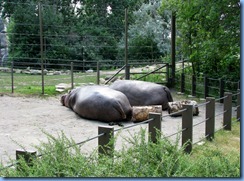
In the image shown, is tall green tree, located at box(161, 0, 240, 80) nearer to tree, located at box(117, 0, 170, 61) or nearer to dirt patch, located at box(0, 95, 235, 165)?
dirt patch, located at box(0, 95, 235, 165)

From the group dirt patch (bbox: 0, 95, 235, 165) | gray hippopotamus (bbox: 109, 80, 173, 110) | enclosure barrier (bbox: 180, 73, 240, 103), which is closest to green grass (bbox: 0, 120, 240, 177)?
dirt patch (bbox: 0, 95, 235, 165)

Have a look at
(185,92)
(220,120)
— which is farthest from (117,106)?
(185,92)

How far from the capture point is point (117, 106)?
5.34m

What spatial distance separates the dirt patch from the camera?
418cm

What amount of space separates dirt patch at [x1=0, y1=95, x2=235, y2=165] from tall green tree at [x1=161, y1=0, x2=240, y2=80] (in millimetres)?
864

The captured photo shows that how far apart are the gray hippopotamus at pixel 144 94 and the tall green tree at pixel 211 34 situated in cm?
101

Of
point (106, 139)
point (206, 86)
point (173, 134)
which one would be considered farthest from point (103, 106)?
point (106, 139)

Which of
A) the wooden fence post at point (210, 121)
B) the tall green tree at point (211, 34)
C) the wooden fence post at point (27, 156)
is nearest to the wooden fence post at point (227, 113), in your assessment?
the wooden fence post at point (210, 121)

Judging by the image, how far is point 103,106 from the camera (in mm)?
5375

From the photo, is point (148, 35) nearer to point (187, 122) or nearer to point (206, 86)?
point (206, 86)

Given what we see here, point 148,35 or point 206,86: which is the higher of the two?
point 148,35

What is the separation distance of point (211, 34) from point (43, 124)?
9.15ft

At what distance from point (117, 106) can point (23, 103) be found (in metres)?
2.00

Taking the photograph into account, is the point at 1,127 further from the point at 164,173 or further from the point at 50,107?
the point at 164,173
